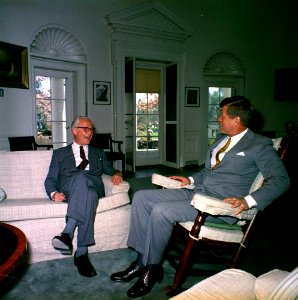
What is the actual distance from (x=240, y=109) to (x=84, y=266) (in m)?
1.56

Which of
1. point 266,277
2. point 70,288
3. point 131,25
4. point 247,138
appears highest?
point 131,25

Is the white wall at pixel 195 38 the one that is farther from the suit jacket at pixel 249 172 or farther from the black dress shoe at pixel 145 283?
the suit jacket at pixel 249 172

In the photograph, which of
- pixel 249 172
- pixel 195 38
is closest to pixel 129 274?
pixel 249 172

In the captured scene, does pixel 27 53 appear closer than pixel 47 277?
No

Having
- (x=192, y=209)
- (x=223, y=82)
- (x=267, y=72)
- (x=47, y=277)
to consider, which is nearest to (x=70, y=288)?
(x=47, y=277)

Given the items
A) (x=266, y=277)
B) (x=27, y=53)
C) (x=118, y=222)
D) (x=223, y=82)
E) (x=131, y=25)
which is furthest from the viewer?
(x=223, y=82)

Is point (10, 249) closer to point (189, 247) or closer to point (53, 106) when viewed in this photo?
point (189, 247)

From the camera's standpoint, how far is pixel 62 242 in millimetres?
2250

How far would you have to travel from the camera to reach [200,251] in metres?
2.67

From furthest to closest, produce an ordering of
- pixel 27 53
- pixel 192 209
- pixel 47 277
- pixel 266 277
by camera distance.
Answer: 1. pixel 27 53
2. pixel 47 277
3. pixel 192 209
4. pixel 266 277

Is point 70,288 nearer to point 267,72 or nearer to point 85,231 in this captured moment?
point 85,231

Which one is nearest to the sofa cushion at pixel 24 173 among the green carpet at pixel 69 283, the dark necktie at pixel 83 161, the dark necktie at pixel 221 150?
the dark necktie at pixel 83 161

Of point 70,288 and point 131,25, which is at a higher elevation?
point 131,25

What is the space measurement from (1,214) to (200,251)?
63.2 inches
